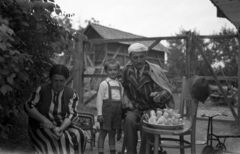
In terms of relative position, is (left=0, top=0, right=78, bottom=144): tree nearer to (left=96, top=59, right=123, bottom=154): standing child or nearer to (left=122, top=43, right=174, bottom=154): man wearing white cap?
(left=96, top=59, right=123, bottom=154): standing child

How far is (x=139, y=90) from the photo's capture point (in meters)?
3.52

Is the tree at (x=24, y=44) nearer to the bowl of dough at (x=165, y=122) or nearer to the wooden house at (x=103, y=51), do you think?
the bowl of dough at (x=165, y=122)

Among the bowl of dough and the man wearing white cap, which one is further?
the man wearing white cap

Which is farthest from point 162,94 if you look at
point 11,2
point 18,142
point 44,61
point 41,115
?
point 18,142

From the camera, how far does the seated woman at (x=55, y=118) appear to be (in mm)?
2658

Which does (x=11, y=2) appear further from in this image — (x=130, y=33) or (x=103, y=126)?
(x=130, y=33)

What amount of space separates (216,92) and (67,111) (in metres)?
11.6

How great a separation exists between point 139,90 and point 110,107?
22.8 inches

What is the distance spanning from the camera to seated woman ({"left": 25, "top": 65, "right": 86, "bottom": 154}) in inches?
105

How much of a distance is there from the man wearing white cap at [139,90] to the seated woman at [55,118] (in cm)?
76

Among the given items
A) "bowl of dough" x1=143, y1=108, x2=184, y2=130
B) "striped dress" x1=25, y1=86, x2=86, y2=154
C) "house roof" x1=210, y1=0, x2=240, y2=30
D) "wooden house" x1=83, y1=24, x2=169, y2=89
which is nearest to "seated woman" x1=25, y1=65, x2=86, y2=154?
"striped dress" x1=25, y1=86, x2=86, y2=154

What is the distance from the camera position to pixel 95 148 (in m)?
4.56

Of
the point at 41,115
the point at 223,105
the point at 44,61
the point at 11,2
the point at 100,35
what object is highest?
the point at 100,35

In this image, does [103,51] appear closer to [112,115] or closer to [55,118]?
[112,115]
